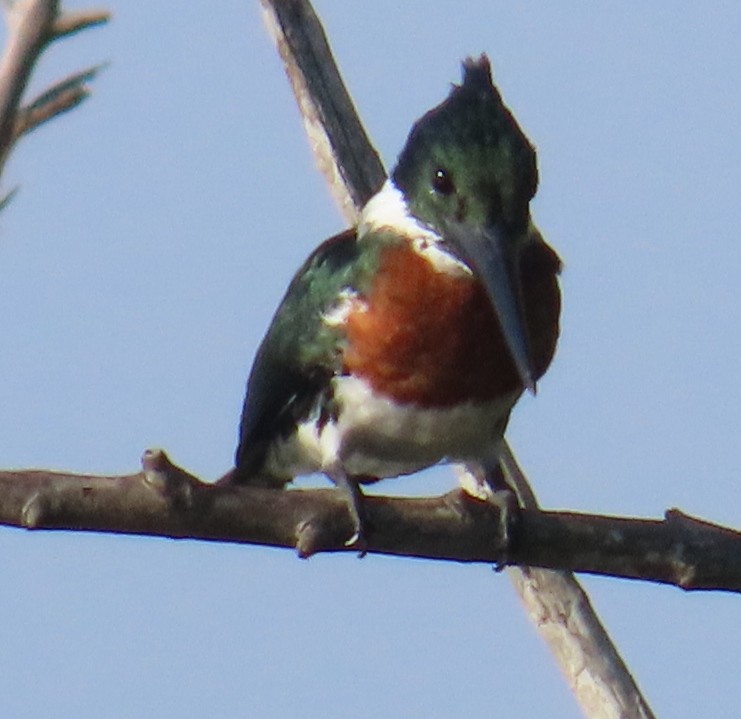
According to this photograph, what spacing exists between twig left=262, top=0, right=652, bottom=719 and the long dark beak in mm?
610

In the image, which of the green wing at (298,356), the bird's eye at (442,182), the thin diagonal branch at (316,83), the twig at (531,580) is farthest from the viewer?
the thin diagonal branch at (316,83)

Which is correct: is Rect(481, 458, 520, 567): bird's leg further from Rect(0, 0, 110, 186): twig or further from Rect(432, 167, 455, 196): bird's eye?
Rect(0, 0, 110, 186): twig

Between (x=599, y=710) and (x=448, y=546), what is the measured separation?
90cm

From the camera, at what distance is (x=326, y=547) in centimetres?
283

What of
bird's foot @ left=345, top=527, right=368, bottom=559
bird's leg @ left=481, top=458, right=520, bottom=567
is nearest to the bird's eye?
bird's leg @ left=481, top=458, right=520, bottom=567

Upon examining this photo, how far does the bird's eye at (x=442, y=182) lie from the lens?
4.14m

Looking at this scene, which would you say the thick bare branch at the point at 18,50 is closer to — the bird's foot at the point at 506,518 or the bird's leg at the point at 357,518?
the bird's leg at the point at 357,518

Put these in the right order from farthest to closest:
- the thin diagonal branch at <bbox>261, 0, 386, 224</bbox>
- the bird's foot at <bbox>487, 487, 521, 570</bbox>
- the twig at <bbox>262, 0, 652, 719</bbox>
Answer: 1. the thin diagonal branch at <bbox>261, 0, 386, 224</bbox>
2. the twig at <bbox>262, 0, 652, 719</bbox>
3. the bird's foot at <bbox>487, 487, 521, 570</bbox>

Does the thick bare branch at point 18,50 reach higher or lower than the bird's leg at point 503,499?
higher

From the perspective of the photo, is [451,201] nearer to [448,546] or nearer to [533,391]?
[533,391]

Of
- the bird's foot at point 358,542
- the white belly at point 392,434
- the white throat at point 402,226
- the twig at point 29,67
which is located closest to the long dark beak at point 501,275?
the white throat at point 402,226

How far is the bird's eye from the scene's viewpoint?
414 cm

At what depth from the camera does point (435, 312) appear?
4145mm

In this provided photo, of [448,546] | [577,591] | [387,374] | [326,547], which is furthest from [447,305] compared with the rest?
[326,547]
